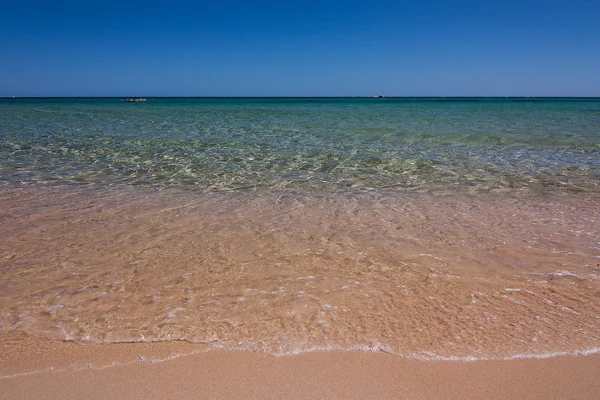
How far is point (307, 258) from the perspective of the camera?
3.96 metres

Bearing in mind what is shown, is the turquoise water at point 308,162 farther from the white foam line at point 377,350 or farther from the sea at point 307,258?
the white foam line at point 377,350

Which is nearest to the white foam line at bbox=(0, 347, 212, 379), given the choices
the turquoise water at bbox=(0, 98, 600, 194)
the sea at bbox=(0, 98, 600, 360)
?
the sea at bbox=(0, 98, 600, 360)

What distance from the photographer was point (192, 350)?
254 centimetres

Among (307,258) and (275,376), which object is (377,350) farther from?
(307,258)

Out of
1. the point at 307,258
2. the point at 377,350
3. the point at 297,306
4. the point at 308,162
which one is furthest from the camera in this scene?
the point at 308,162

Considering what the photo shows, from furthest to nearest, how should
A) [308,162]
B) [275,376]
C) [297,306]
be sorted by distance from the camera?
[308,162]
[297,306]
[275,376]

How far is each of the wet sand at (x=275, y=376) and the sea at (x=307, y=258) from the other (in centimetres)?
11

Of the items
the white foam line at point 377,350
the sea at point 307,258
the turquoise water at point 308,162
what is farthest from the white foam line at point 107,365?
the turquoise water at point 308,162

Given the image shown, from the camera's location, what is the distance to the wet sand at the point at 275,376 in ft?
7.22

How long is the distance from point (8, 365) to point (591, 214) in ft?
21.5

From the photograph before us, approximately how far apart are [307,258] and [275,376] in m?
1.70

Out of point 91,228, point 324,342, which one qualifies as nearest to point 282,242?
point 324,342

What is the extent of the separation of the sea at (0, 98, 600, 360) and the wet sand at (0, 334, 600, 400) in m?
0.11

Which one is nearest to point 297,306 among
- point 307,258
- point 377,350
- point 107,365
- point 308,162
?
point 377,350
